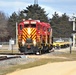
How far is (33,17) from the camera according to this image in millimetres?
110562

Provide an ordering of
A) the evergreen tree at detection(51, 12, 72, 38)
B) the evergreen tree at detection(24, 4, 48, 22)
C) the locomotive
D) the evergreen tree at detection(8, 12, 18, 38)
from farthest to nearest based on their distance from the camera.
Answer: the evergreen tree at detection(51, 12, 72, 38), the evergreen tree at detection(24, 4, 48, 22), the evergreen tree at detection(8, 12, 18, 38), the locomotive

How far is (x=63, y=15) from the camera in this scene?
136 metres

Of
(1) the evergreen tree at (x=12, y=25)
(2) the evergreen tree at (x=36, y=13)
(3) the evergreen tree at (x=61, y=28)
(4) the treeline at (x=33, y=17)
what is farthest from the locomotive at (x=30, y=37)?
(3) the evergreen tree at (x=61, y=28)

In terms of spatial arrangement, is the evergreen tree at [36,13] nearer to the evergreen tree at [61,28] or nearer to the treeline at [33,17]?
the treeline at [33,17]

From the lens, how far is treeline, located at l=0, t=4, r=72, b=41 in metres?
108

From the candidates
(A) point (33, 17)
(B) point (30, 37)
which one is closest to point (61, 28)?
(A) point (33, 17)

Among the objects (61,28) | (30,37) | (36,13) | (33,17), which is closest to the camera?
(30,37)

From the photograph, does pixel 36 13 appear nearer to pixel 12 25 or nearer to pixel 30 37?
pixel 12 25

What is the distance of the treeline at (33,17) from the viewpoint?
108 m

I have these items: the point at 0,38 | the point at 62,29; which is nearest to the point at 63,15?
the point at 62,29

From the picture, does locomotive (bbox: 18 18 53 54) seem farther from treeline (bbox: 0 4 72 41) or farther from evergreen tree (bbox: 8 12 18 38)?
evergreen tree (bbox: 8 12 18 38)

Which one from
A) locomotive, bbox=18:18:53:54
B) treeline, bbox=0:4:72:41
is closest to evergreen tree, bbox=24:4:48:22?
treeline, bbox=0:4:72:41

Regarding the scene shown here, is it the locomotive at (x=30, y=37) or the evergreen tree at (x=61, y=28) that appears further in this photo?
the evergreen tree at (x=61, y=28)

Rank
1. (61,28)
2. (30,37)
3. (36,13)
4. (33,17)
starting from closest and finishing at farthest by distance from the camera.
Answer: (30,37) → (33,17) → (36,13) → (61,28)
